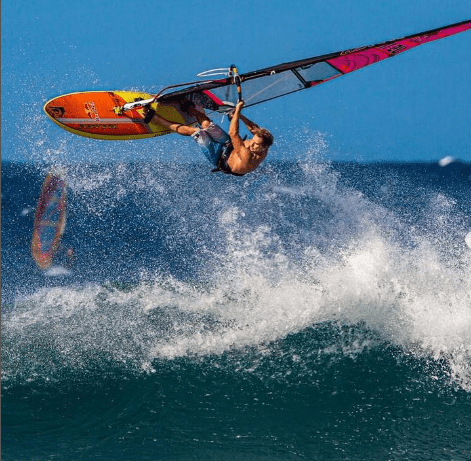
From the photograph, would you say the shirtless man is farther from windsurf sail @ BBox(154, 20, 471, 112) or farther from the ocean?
the ocean

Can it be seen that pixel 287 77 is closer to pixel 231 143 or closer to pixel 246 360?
pixel 231 143

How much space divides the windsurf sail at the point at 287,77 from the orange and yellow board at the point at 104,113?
0.25 metres

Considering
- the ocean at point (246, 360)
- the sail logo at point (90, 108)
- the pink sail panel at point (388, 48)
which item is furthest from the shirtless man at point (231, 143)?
the ocean at point (246, 360)

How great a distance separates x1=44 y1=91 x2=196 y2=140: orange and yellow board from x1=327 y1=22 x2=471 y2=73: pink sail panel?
1724 millimetres

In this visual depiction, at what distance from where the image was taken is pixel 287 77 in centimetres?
Result: 708

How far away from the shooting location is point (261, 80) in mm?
6949

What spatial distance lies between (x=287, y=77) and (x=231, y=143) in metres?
1.18

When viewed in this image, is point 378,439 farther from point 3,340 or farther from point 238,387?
point 3,340

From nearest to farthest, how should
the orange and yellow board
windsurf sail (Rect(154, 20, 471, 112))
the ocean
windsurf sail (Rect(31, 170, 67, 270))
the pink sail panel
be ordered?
the ocean → the pink sail panel → windsurf sail (Rect(154, 20, 471, 112)) → the orange and yellow board → windsurf sail (Rect(31, 170, 67, 270))

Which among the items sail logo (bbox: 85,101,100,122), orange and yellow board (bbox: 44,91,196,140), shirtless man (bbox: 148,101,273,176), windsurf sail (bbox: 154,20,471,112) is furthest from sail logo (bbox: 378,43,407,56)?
sail logo (bbox: 85,101,100,122)

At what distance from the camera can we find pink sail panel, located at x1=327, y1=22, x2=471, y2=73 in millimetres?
6020

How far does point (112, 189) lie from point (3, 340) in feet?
41.6

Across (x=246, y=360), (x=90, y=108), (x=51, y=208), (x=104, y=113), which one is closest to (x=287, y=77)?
(x=104, y=113)

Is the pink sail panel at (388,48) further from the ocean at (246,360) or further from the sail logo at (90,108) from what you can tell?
the ocean at (246,360)
